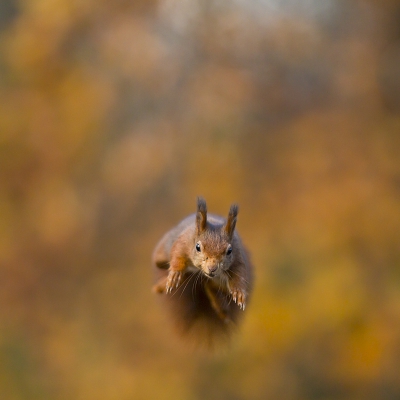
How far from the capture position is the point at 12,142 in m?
10.6

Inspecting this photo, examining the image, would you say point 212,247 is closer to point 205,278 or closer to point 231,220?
point 231,220

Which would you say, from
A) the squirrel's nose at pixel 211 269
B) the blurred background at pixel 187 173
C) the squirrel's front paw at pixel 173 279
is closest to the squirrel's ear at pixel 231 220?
the squirrel's nose at pixel 211 269

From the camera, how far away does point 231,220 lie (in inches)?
85.9

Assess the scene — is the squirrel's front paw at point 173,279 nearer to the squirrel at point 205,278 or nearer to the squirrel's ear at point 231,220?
the squirrel at point 205,278

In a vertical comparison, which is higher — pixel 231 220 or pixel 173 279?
pixel 231 220

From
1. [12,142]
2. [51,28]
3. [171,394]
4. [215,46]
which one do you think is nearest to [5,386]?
[171,394]

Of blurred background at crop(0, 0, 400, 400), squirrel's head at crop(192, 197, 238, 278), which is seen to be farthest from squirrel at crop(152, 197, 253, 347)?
blurred background at crop(0, 0, 400, 400)

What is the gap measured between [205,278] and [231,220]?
0.48 metres

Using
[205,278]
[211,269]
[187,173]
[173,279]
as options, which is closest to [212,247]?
[211,269]

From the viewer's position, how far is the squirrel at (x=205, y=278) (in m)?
2.27

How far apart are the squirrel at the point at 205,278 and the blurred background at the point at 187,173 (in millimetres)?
7132

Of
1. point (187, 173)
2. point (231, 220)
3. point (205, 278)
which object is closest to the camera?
point (231, 220)

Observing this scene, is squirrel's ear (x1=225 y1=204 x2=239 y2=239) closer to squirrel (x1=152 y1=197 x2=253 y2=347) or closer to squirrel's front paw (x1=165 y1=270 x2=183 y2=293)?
squirrel (x1=152 y1=197 x2=253 y2=347)

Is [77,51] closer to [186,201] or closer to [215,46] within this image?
[215,46]
